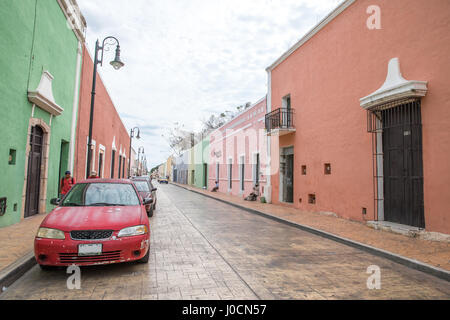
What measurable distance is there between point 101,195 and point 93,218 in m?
1.07

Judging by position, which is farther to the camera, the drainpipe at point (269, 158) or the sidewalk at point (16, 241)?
the drainpipe at point (269, 158)

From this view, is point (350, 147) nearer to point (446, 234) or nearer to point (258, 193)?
point (446, 234)

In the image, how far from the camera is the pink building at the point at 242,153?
681 inches

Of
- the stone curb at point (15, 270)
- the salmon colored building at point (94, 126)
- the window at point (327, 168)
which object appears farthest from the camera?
the salmon colored building at point (94, 126)

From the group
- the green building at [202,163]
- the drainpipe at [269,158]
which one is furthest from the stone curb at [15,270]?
the green building at [202,163]

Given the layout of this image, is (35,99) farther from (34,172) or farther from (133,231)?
(133,231)

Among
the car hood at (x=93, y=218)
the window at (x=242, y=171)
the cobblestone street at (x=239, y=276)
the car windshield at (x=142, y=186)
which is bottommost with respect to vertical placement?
the cobblestone street at (x=239, y=276)

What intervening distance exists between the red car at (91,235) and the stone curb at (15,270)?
35 cm

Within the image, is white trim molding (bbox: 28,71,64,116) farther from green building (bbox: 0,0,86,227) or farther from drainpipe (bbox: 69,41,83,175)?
drainpipe (bbox: 69,41,83,175)

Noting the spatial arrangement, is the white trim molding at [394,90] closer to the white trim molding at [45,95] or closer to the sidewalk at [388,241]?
the sidewalk at [388,241]

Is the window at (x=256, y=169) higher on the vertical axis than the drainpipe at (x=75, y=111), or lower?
lower

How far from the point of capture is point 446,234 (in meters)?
6.33

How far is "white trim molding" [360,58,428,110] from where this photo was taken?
22.6ft
